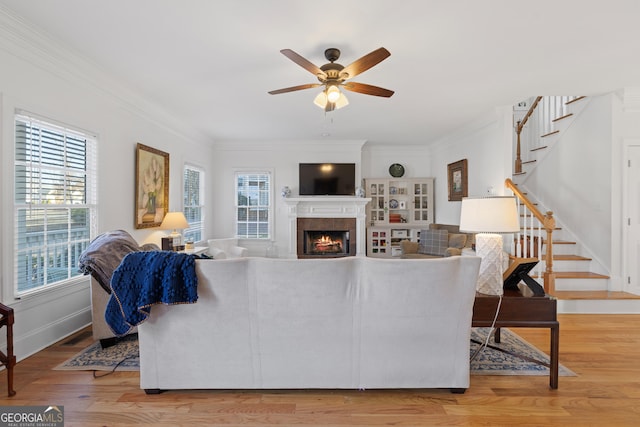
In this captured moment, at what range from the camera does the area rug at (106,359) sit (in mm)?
2346

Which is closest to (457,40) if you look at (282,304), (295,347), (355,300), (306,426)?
(355,300)

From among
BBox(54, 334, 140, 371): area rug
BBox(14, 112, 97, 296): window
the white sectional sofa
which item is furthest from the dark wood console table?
A: BBox(14, 112, 97, 296): window

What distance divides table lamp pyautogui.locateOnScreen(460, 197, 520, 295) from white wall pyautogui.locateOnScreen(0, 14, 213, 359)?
3327mm

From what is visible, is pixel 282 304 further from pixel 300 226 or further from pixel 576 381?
pixel 300 226

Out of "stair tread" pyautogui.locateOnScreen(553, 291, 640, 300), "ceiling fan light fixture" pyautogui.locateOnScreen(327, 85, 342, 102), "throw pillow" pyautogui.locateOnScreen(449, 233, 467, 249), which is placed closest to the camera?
"ceiling fan light fixture" pyautogui.locateOnScreen(327, 85, 342, 102)

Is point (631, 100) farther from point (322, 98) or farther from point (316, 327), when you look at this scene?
point (316, 327)

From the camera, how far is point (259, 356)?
1907 mm

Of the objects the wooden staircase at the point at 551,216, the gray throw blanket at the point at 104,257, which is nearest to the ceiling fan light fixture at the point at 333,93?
the gray throw blanket at the point at 104,257

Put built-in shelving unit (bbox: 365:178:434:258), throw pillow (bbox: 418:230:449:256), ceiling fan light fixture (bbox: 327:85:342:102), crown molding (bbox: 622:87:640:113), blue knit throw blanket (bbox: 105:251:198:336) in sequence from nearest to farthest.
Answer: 1. blue knit throw blanket (bbox: 105:251:198:336)
2. ceiling fan light fixture (bbox: 327:85:342:102)
3. crown molding (bbox: 622:87:640:113)
4. throw pillow (bbox: 418:230:449:256)
5. built-in shelving unit (bbox: 365:178:434:258)

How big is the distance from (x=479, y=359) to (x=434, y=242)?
3082 millimetres

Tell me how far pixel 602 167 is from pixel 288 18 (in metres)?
4.01

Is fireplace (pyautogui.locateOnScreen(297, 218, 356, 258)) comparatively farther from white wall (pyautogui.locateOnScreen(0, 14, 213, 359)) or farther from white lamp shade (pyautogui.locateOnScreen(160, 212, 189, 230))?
white wall (pyautogui.locateOnScreen(0, 14, 213, 359))

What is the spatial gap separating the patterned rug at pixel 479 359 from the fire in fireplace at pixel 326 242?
3773 mm

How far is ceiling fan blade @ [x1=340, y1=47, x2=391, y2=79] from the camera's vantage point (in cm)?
229
